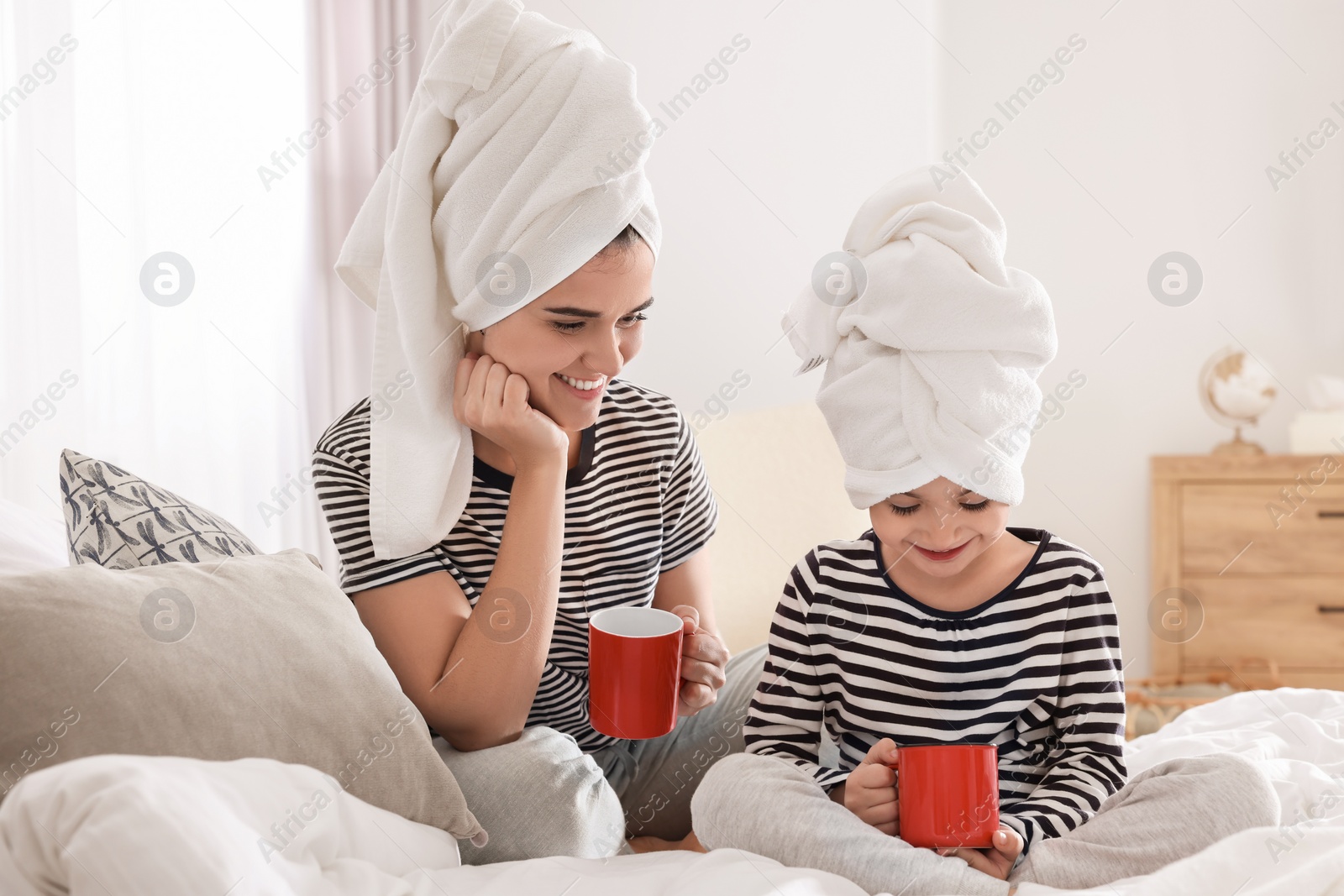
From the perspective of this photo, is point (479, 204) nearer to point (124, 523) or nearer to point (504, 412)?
point (504, 412)

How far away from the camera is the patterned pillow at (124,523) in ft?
3.44

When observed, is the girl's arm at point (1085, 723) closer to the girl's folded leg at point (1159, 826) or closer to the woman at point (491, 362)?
the girl's folded leg at point (1159, 826)

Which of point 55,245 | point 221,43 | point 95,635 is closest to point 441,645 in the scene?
point 95,635

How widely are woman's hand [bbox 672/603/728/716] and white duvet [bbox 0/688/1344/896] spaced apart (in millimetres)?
274

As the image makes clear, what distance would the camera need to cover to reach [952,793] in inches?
35.0

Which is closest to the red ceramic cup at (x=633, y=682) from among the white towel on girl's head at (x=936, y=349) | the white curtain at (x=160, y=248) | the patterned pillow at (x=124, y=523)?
the white towel on girl's head at (x=936, y=349)

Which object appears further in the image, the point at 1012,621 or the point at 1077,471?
the point at 1077,471

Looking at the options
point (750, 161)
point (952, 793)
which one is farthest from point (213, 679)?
point (750, 161)

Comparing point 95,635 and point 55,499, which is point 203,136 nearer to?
point 55,499

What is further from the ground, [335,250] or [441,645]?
[335,250]

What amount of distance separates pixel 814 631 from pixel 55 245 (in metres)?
1.22

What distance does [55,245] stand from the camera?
1497 mm

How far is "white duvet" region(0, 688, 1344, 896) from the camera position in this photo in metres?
0.64

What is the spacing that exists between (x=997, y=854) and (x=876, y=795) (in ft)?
0.39
